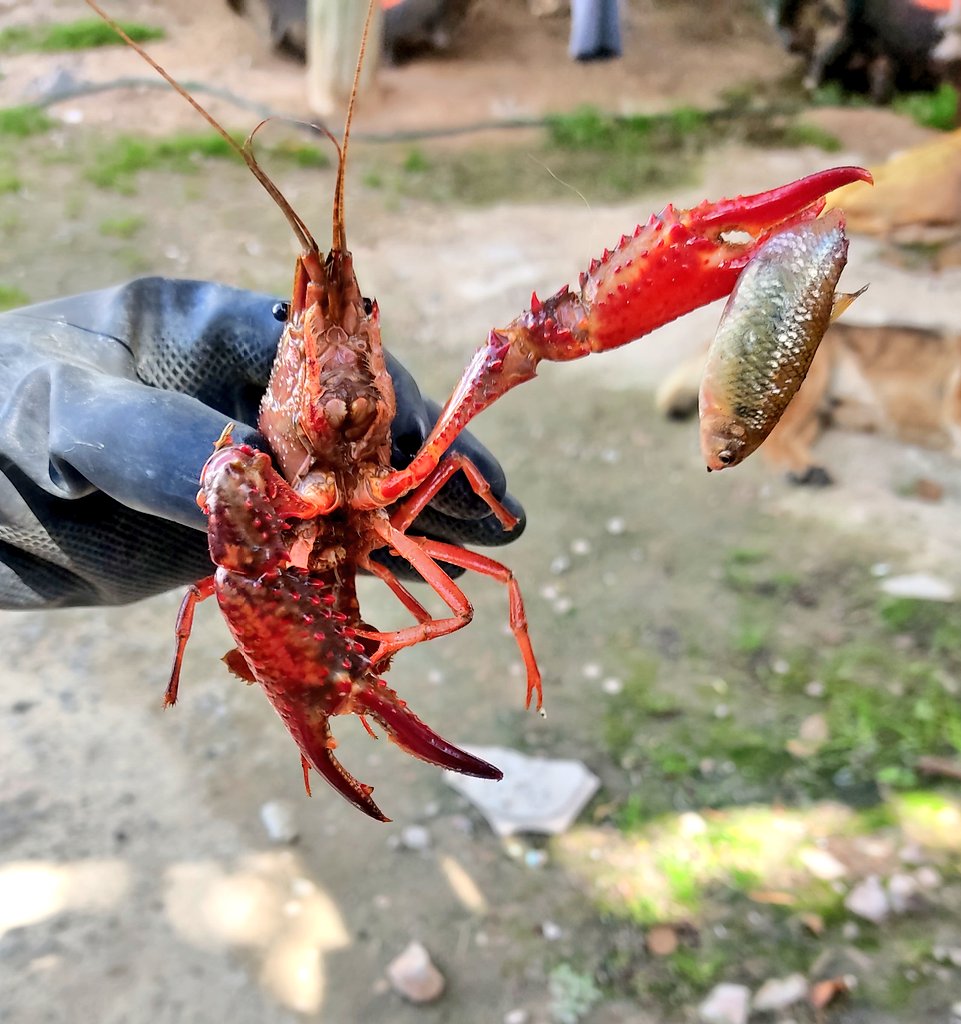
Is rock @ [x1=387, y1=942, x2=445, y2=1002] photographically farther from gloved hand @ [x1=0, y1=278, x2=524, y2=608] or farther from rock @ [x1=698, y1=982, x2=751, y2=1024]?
gloved hand @ [x1=0, y1=278, x2=524, y2=608]

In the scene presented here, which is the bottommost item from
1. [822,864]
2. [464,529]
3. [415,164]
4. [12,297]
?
[822,864]

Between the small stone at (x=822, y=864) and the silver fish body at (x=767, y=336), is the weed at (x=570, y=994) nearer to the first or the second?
the small stone at (x=822, y=864)

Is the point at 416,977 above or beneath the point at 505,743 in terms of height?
beneath

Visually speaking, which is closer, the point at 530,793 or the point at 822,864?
the point at 822,864

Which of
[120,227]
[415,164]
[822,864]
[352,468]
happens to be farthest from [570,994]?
[415,164]

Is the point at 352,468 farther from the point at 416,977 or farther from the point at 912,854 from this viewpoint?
the point at 912,854

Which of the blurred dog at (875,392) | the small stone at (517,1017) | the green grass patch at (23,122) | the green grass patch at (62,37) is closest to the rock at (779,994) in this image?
the small stone at (517,1017)
